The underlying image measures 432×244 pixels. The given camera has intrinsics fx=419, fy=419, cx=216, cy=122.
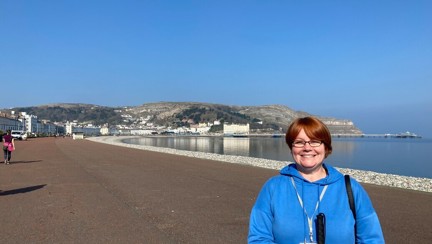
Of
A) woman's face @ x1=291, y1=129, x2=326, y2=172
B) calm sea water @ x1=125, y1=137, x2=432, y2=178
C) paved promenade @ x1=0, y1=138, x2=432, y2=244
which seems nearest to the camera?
woman's face @ x1=291, y1=129, x2=326, y2=172

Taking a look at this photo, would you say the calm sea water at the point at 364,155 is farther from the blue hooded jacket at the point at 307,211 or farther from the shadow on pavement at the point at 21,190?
the blue hooded jacket at the point at 307,211

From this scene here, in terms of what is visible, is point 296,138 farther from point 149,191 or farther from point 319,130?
point 149,191

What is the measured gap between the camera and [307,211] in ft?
7.23

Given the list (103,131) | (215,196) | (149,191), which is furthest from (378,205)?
(103,131)

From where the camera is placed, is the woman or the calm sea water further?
the calm sea water

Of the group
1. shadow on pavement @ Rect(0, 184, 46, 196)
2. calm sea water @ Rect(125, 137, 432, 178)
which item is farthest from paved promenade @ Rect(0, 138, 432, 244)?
calm sea water @ Rect(125, 137, 432, 178)

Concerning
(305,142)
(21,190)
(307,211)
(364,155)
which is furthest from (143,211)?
(364,155)

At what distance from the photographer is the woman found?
7.19ft

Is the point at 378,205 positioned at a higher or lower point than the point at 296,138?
lower

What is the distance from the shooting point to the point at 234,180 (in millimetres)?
14289

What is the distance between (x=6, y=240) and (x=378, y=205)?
7.42 m

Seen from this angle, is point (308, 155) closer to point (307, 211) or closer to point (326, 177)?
point (326, 177)

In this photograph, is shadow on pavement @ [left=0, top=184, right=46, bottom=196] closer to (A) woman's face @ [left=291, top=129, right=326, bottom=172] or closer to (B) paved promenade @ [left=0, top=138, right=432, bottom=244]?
(B) paved promenade @ [left=0, top=138, right=432, bottom=244]

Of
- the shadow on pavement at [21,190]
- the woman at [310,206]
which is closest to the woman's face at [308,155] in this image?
the woman at [310,206]
